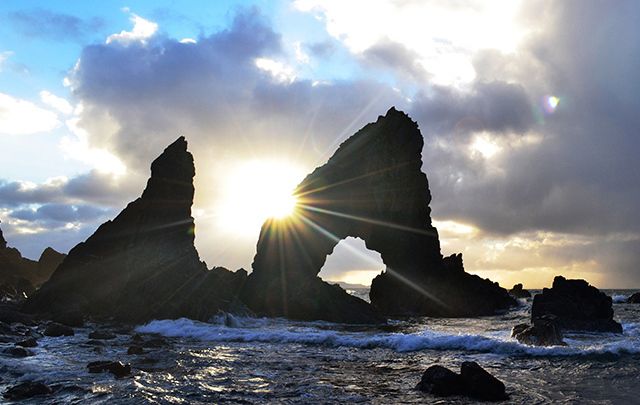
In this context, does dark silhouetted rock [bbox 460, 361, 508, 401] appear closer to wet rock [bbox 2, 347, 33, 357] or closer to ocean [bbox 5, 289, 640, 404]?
ocean [bbox 5, 289, 640, 404]

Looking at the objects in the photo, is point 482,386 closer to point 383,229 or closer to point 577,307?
point 577,307

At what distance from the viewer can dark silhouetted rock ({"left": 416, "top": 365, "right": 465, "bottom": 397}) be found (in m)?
13.9

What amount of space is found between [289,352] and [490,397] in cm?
1227

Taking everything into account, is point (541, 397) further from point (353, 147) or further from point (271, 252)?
point (353, 147)

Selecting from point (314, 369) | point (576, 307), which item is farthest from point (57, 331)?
point (576, 307)

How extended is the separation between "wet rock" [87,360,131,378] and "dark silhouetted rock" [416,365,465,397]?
10032mm

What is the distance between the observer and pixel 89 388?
14117 mm

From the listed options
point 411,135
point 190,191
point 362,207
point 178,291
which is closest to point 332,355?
point 178,291

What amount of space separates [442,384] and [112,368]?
11.3 meters

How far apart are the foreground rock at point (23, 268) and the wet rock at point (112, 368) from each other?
5690 cm

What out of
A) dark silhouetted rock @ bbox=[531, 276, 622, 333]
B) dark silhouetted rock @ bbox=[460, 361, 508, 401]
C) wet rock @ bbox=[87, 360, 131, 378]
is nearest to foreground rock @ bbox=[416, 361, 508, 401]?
dark silhouetted rock @ bbox=[460, 361, 508, 401]

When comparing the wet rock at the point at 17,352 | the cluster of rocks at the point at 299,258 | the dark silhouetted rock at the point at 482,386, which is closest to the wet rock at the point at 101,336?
the wet rock at the point at 17,352

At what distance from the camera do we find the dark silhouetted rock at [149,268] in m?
39.4

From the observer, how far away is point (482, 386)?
13578mm
